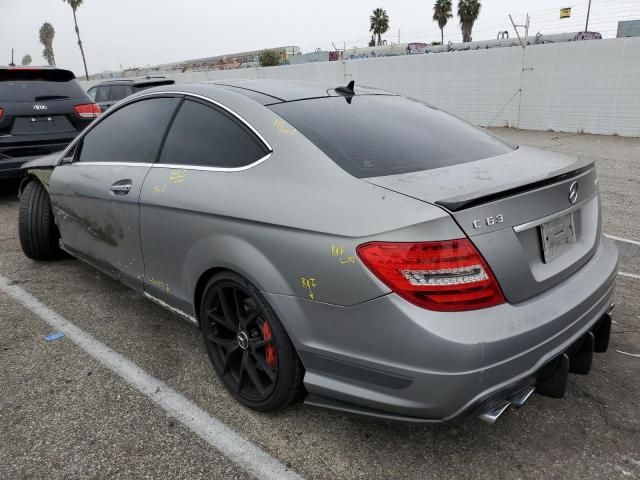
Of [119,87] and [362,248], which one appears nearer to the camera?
[362,248]

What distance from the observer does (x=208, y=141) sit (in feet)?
8.56

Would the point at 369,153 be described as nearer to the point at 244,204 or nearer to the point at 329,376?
the point at 244,204

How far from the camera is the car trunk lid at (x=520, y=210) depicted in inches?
71.2

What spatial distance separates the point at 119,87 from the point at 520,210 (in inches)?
433

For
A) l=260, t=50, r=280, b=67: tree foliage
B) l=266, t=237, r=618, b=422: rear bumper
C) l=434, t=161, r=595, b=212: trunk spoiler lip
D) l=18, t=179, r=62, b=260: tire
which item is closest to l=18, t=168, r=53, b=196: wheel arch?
l=18, t=179, r=62, b=260: tire

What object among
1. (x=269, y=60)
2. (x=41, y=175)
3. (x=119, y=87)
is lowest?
(x=41, y=175)

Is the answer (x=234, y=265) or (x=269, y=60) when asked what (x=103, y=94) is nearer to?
(x=234, y=265)

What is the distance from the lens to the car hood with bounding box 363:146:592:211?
1.84 metres

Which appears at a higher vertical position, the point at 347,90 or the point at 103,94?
the point at 347,90

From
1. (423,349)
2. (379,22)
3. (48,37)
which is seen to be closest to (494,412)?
(423,349)

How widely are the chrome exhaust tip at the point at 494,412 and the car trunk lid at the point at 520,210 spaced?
1.26ft

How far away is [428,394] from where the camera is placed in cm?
179

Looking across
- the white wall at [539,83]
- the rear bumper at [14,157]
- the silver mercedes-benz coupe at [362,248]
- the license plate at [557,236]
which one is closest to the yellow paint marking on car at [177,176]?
the silver mercedes-benz coupe at [362,248]

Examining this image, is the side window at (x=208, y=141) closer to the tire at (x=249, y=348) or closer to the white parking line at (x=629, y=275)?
the tire at (x=249, y=348)
